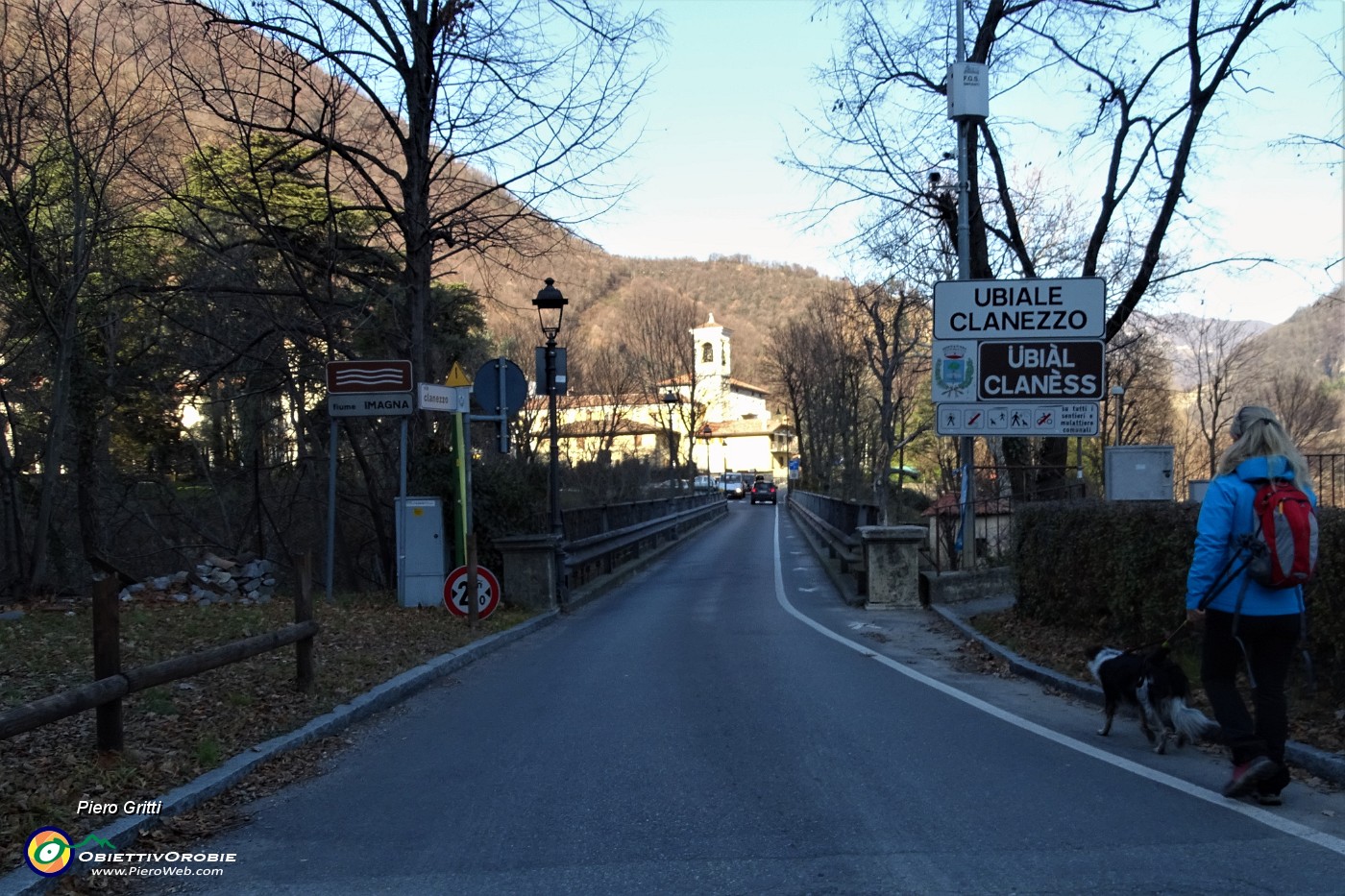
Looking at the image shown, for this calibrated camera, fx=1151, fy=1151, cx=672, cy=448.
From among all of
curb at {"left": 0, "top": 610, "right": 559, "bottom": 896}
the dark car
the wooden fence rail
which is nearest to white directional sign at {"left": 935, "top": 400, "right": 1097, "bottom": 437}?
curb at {"left": 0, "top": 610, "right": 559, "bottom": 896}

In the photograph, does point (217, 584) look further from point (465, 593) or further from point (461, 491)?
point (465, 593)

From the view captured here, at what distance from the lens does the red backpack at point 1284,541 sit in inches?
203

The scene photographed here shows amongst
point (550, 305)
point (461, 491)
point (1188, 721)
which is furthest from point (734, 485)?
point (1188, 721)

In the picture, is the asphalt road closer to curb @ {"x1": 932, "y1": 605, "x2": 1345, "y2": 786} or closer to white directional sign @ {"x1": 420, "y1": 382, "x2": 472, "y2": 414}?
curb @ {"x1": 932, "y1": 605, "x2": 1345, "y2": 786}

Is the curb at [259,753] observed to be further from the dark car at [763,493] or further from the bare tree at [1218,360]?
the dark car at [763,493]

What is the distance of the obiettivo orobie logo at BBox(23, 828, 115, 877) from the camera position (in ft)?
14.7

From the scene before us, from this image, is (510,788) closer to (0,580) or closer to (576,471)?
(0,580)

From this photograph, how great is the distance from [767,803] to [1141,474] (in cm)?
665

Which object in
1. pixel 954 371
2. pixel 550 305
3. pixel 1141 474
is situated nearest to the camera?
pixel 1141 474

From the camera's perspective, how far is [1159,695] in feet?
20.9

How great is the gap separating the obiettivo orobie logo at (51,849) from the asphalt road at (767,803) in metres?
0.34

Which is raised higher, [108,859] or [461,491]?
[461,491]

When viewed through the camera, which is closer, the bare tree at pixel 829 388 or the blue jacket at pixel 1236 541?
the blue jacket at pixel 1236 541

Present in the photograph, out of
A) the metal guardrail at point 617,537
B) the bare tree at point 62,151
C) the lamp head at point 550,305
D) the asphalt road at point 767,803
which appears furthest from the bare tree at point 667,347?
the asphalt road at point 767,803
